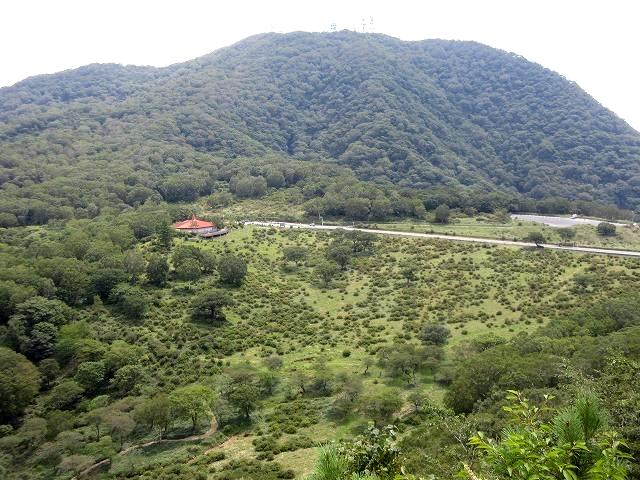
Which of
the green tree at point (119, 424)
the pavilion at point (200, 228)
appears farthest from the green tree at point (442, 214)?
the green tree at point (119, 424)

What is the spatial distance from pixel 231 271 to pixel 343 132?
118316 millimetres

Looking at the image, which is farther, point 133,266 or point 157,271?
point 157,271

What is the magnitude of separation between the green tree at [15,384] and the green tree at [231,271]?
73.3ft

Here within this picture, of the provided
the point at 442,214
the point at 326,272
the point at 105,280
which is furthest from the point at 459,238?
the point at 105,280

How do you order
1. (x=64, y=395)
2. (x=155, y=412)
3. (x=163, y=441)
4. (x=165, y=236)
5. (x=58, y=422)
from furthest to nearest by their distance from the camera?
(x=165, y=236), (x=64, y=395), (x=58, y=422), (x=163, y=441), (x=155, y=412)

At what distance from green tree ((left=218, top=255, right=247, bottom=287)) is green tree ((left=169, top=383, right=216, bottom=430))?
23362 mm

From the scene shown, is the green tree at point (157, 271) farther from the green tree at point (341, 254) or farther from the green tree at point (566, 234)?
the green tree at point (566, 234)

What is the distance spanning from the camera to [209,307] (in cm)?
4534

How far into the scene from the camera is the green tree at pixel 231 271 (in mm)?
52625

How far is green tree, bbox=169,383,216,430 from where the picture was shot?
28844 mm

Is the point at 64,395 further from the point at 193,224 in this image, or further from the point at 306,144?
the point at 306,144

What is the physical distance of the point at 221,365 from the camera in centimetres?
3744

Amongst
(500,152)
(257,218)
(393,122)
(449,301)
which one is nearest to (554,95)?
(500,152)

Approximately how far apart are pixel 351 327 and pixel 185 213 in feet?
154
